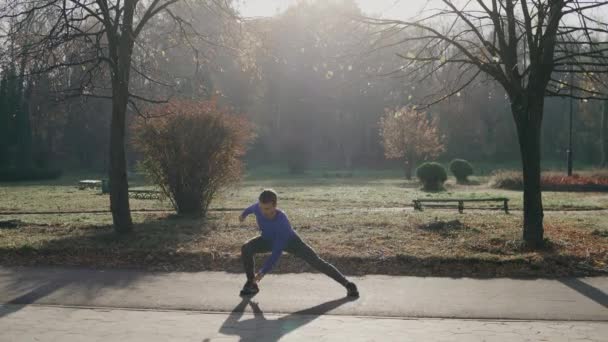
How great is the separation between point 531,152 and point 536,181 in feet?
1.56

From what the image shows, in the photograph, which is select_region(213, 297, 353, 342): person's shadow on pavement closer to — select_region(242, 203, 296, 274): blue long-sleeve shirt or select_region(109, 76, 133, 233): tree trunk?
select_region(242, 203, 296, 274): blue long-sleeve shirt

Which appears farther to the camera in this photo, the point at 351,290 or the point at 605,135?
the point at 605,135

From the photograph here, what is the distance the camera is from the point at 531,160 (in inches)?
372

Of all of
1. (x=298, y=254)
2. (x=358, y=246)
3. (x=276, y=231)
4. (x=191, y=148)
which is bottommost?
(x=358, y=246)

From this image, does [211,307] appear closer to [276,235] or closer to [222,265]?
[276,235]

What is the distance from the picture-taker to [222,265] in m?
8.31

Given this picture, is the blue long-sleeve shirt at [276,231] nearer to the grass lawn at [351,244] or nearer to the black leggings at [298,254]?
the black leggings at [298,254]

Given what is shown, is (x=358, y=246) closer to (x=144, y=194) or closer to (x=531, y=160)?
(x=531, y=160)

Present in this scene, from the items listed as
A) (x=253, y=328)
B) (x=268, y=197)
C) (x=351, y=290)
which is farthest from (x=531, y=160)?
(x=253, y=328)

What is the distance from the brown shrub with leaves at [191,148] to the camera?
46.7 feet

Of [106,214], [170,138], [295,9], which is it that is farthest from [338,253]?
[295,9]

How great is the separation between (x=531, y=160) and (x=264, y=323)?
5734mm

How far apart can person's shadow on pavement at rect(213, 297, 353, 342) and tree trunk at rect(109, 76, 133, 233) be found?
5247 millimetres

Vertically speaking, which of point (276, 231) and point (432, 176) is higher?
point (432, 176)
